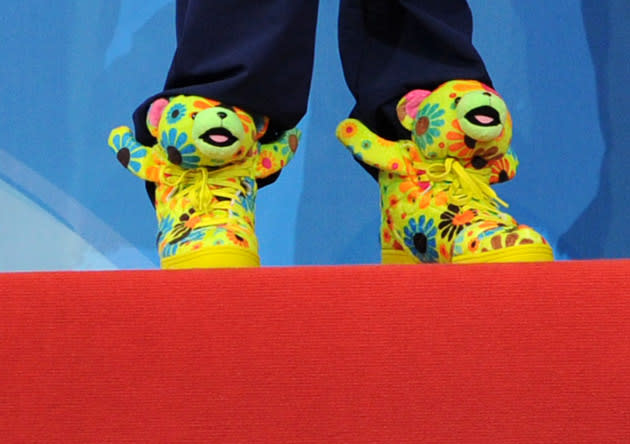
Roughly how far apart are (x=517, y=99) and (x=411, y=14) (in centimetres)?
59

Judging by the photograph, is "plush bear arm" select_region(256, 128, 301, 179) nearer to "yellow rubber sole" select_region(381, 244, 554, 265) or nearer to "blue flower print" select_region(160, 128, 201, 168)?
"blue flower print" select_region(160, 128, 201, 168)

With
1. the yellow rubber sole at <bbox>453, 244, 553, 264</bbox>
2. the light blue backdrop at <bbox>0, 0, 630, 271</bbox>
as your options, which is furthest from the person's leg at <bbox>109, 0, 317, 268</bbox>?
the light blue backdrop at <bbox>0, 0, 630, 271</bbox>

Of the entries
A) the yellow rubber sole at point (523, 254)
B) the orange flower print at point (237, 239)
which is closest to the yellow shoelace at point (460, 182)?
the yellow rubber sole at point (523, 254)

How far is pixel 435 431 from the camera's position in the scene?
0.44 m

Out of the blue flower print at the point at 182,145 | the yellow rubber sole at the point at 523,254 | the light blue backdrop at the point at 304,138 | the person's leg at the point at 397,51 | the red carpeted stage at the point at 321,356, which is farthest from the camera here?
the light blue backdrop at the point at 304,138

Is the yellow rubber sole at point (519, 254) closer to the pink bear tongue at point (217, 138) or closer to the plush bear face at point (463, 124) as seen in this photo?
the plush bear face at point (463, 124)

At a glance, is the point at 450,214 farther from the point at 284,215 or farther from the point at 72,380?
the point at 284,215

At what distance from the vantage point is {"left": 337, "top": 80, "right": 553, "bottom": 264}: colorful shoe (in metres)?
0.76

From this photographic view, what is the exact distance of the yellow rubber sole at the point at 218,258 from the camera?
676mm

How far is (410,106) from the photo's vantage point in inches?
33.8

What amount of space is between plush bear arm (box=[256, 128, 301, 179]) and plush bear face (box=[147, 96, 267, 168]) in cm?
4

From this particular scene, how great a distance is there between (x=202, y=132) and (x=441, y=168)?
24cm

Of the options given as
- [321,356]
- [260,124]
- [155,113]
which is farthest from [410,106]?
[321,356]

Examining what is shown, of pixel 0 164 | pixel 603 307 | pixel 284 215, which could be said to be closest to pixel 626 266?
pixel 603 307
